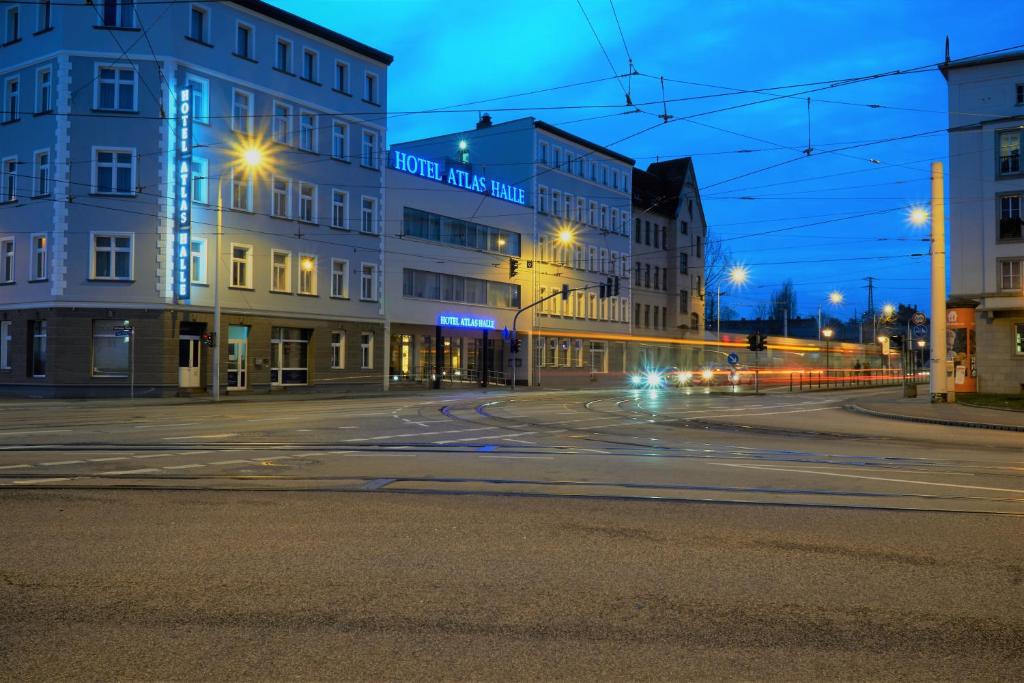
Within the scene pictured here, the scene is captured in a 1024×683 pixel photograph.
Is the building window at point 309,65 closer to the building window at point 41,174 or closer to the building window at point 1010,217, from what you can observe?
the building window at point 41,174

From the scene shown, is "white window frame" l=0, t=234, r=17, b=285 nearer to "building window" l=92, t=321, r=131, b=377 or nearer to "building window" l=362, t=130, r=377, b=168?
"building window" l=92, t=321, r=131, b=377

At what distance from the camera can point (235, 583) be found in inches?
233

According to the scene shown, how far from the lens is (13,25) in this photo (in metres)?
37.5

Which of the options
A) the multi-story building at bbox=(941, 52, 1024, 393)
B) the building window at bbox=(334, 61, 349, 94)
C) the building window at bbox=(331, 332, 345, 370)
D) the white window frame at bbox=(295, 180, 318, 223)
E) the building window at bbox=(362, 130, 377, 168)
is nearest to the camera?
the multi-story building at bbox=(941, 52, 1024, 393)

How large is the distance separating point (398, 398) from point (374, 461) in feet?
82.9

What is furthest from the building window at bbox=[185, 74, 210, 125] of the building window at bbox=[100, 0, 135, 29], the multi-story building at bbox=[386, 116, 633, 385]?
the multi-story building at bbox=[386, 116, 633, 385]

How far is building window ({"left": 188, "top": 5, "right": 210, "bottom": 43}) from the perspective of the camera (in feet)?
121

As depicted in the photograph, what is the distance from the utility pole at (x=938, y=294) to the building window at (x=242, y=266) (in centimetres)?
2839

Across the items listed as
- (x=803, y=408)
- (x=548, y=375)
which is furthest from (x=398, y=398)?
(x=548, y=375)

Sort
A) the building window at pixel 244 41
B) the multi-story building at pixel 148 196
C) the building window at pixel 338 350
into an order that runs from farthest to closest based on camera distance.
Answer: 1. the building window at pixel 338 350
2. the building window at pixel 244 41
3. the multi-story building at pixel 148 196

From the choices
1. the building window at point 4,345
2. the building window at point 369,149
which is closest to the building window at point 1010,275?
the building window at point 369,149

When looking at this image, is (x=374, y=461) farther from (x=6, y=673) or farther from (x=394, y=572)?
(x=6, y=673)

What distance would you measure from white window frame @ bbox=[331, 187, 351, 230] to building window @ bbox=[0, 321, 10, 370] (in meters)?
15.1

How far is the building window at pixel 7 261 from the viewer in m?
37.1
